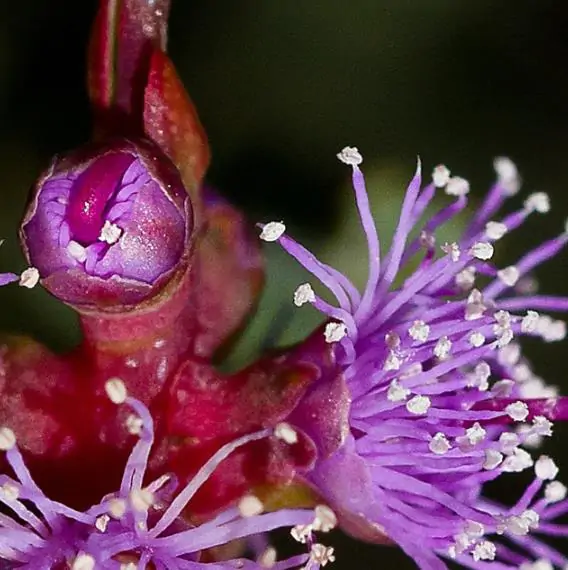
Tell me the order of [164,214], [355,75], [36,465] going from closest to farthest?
[164,214], [36,465], [355,75]

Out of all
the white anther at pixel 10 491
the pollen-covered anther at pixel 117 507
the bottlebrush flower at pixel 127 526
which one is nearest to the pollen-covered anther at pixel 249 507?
the bottlebrush flower at pixel 127 526

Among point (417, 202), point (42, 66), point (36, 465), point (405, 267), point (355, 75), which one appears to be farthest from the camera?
point (355, 75)

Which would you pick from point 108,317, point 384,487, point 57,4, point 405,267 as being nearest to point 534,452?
point 405,267

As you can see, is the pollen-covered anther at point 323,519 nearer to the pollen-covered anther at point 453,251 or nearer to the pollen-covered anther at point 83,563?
the pollen-covered anther at point 83,563

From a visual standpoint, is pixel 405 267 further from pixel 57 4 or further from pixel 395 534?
pixel 57 4

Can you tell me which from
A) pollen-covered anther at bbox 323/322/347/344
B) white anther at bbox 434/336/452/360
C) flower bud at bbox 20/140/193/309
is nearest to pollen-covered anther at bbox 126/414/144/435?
flower bud at bbox 20/140/193/309

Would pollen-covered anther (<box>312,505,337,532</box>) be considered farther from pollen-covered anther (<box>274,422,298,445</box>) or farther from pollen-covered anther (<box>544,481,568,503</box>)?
pollen-covered anther (<box>544,481,568,503</box>)

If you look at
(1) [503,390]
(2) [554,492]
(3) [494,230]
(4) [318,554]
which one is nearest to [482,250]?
(3) [494,230]
